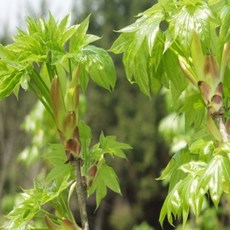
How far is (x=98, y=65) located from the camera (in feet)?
2.90

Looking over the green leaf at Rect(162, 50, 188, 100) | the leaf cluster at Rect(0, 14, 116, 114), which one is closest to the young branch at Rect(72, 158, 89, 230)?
the leaf cluster at Rect(0, 14, 116, 114)

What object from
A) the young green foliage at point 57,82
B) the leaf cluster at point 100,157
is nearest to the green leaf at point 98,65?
the young green foliage at point 57,82

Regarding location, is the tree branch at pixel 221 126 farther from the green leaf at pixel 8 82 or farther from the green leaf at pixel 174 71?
the green leaf at pixel 8 82

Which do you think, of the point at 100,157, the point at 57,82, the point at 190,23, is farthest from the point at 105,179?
the point at 190,23

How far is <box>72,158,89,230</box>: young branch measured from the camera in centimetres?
82

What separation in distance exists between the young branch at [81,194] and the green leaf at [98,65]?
14 cm

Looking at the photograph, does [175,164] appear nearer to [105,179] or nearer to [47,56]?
[105,179]

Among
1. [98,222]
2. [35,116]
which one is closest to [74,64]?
[35,116]

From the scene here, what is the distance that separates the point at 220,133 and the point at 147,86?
0.15 m

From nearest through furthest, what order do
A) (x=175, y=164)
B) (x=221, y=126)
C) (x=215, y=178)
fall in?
(x=215, y=178) < (x=221, y=126) < (x=175, y=164)

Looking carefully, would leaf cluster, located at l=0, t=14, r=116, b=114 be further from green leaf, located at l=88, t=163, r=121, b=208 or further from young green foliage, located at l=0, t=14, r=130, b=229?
green leaf, located at l=88, t=163, r=121, b=208

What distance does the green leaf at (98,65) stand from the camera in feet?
2.89

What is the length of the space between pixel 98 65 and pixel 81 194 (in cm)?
20

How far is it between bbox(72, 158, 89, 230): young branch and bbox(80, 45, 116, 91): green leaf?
0.14 m
